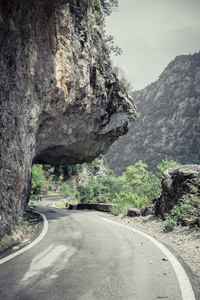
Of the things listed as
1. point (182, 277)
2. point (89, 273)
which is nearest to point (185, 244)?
point (182, 277)

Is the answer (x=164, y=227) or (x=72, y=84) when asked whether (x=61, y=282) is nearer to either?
(x=164, y=227)

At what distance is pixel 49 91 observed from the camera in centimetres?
912

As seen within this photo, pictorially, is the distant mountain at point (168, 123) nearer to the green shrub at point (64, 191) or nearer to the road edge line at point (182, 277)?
the green shrub at point (64, 191)

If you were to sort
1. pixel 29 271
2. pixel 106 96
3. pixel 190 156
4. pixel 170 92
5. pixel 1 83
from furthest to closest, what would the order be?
1. pixel 170 92
2. pixel 190 156
3. pixel 106 96
4. pixel 1 83
5. pixel 29 271

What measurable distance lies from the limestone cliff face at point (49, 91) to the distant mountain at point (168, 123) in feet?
249

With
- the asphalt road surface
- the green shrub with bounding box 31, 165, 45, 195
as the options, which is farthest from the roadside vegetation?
the asphalt road surface

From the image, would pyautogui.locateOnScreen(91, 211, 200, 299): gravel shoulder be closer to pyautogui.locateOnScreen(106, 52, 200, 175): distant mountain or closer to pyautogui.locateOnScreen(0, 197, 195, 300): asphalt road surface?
pyautogui.locateOnScreen(0, 197, 195, 300): asphalt road surface

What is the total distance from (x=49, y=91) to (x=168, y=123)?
4212 inches

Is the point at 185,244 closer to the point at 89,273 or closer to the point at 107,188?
the point at 89,273

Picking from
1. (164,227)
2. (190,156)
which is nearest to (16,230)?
(164,227)

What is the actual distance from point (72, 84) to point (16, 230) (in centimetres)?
657

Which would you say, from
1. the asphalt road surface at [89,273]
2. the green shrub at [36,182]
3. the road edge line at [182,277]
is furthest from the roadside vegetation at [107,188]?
the asphalt road surface at [89,273]

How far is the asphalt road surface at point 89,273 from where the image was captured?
2965 mm

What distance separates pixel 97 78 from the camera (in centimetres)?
1262
